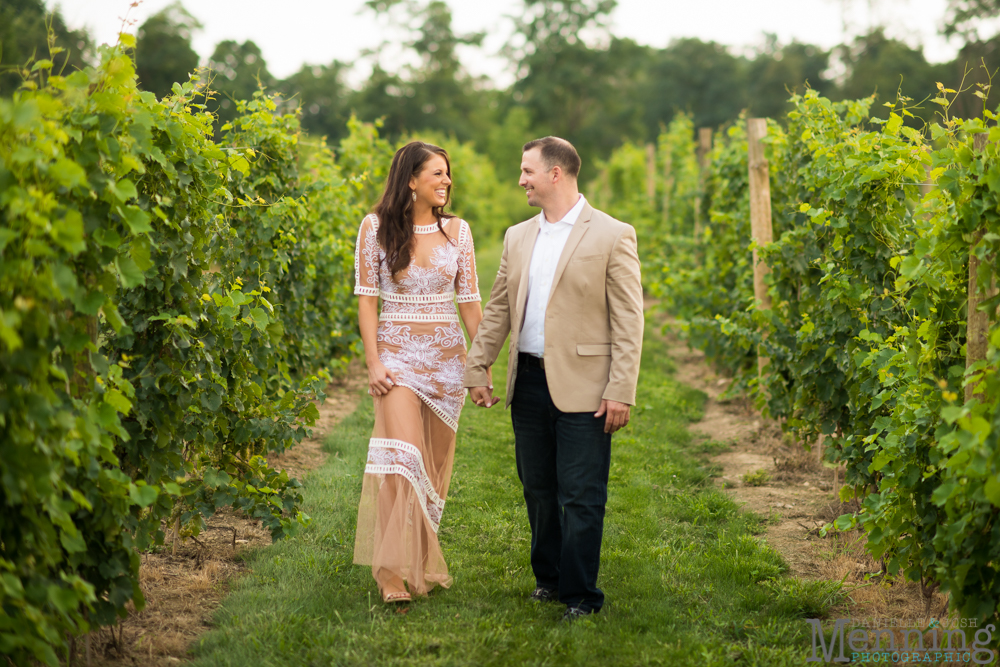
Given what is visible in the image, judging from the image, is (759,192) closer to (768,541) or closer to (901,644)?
(768,541)

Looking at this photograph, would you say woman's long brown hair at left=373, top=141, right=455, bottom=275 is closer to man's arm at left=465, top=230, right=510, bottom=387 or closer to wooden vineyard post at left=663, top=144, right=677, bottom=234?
man's arm at left=465, top=230, right=510, bottom=387

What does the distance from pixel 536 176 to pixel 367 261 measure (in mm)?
890

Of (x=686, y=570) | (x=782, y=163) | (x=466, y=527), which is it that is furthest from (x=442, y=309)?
(x=782, y=163)

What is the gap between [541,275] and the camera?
3572mm

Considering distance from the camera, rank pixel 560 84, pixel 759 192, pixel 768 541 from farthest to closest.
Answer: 1. pixel 560 84
2. pixel 759 192
3. pixel 768 541

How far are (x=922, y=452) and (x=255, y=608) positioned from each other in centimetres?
282

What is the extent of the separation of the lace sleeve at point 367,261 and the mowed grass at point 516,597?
1366mm

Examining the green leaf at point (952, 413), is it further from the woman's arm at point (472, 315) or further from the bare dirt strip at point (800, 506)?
the woman's arm at point (472, 315)

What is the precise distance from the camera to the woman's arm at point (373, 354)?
368 centimetres

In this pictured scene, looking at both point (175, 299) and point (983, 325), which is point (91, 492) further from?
point (983, 325)

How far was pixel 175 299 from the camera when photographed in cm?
340

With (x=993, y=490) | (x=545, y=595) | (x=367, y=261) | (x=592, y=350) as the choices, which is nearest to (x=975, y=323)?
(x=993, y=490)

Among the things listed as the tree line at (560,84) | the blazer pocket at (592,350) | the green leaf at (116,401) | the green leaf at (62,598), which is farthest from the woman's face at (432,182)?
the tree line at (560,84)

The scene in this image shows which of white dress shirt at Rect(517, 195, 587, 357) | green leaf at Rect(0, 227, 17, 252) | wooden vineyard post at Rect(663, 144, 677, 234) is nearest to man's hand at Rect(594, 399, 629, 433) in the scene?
white dress shirt at Rect(517, 195, 587, 357)
